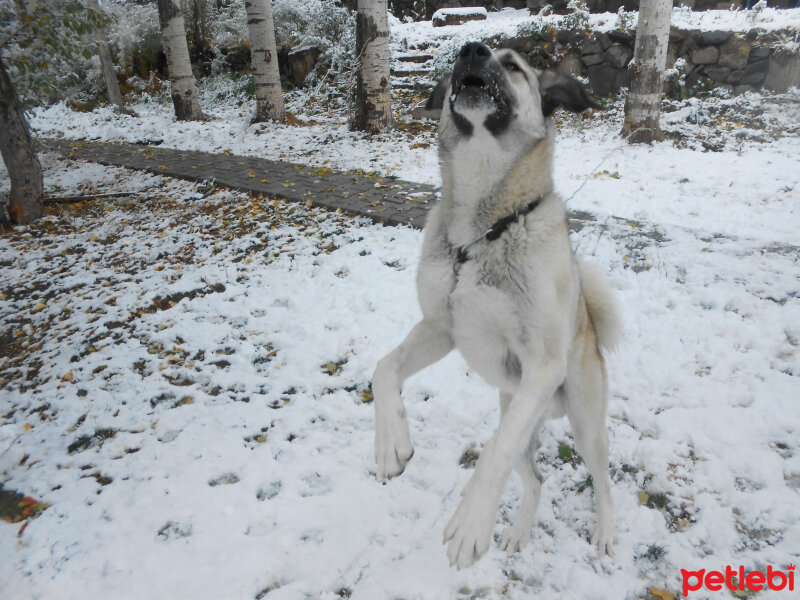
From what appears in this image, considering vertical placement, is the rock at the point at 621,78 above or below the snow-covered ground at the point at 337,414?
above

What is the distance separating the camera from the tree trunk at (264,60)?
9.27m

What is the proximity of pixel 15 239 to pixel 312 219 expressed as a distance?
3755 millimetres

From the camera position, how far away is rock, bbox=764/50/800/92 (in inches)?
322

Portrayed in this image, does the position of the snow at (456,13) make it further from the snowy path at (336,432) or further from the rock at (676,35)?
the snowy path at (336,432)

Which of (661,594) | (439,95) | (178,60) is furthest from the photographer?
(178,60)

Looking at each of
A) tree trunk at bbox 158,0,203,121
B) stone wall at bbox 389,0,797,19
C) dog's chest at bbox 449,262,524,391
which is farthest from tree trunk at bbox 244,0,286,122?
stone wall at bbox 389,0,797,19

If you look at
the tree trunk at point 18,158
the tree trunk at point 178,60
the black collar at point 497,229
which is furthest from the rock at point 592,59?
the tree trunk at point 18,158

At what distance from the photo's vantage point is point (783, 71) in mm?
8305

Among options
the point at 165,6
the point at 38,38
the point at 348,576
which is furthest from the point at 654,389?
the point at 165,6

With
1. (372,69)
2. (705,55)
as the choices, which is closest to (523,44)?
(705,55)

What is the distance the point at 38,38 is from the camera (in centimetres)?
593

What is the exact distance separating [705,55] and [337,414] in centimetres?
1002

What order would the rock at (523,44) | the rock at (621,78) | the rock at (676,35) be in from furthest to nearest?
the rock at (523,44)
the rock at (621,78)
the rock at (676,35)

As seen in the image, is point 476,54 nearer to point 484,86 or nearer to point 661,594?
point 484,86
